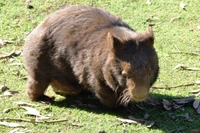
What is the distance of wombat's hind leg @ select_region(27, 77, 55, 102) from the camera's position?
7.12 metres

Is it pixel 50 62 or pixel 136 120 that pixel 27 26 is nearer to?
pixel 50 62

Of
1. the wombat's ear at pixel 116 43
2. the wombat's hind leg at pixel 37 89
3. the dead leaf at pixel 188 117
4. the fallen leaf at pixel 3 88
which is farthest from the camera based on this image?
the fallen leaf at pixel 3 88

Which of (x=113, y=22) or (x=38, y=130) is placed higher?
(x=113, y=22)

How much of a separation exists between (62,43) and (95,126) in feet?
3.74

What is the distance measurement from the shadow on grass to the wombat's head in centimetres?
52

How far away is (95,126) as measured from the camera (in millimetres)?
6559

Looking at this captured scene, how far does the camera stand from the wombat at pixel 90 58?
6.21 m

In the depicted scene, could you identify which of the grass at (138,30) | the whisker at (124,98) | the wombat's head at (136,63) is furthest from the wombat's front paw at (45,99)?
the wombat's head at (136,63)

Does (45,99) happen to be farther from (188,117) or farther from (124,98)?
(188,117)

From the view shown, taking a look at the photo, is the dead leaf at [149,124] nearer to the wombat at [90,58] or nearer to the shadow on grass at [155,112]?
the shadow on grass at [155,112]

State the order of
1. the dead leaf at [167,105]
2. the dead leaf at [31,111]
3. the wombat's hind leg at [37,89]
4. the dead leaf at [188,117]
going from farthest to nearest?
the wombat's hind leg at [37,89]
the dead leaf at [167,105]
the dead leaf at [31,111]
the dead leaf at [188,117]

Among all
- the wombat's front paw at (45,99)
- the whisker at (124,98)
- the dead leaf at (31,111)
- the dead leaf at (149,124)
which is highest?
the whisker at (124,98)

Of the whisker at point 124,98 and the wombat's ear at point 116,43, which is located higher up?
the wombat's ear at point 116,43

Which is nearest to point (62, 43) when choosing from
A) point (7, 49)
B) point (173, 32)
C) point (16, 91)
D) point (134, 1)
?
point (16, 91)
